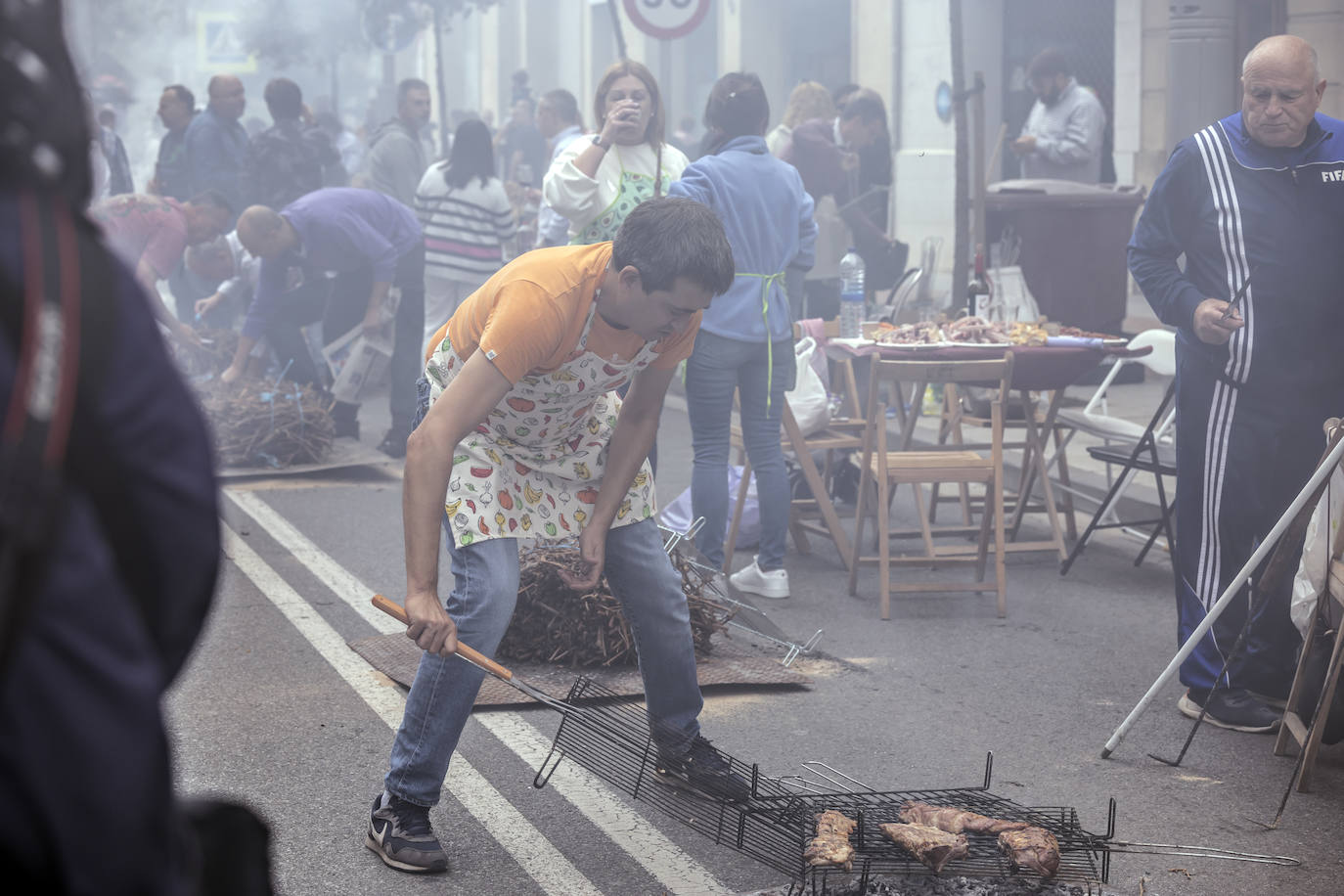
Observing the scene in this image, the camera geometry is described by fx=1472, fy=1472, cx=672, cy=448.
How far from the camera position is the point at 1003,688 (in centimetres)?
514

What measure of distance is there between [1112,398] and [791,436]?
15.0 feet

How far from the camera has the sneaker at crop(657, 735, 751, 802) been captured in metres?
3.77

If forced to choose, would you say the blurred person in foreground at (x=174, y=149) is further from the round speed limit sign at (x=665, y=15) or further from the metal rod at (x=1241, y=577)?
the metal rod at (x=1241, y=577)

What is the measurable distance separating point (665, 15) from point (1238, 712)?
670cm

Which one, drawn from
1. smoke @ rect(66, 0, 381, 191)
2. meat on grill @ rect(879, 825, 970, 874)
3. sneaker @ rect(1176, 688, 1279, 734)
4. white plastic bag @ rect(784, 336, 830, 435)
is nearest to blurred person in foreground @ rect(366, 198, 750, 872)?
meat on grill @ rect(879, 825, 970, 874)

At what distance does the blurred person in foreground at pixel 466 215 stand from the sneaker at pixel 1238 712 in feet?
21.0

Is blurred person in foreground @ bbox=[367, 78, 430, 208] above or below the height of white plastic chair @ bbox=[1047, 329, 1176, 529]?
above

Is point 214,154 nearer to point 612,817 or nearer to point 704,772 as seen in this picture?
point 612,817

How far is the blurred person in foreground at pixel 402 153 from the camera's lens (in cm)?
1274

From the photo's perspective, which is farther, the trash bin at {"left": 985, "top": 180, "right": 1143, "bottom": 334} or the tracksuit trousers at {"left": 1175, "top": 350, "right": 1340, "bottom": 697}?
the trash bin at {"left": 985, "top": 180, "right": 1143, "bottom": 334}

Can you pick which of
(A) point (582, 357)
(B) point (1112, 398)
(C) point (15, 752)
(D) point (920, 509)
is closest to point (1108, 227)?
(B) point (1112, 398)

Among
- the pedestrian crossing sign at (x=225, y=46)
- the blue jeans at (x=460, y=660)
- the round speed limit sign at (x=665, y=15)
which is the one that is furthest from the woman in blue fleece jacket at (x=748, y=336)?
the pedestrian crossing sign at (x=225, y=46)

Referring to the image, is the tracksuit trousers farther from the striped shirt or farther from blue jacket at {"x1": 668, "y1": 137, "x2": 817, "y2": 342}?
the striped shirt

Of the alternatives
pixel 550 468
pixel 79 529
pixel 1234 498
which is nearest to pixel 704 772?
pixel 550 468
